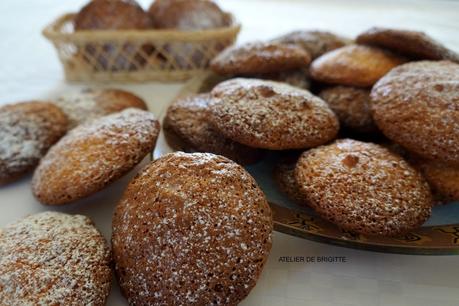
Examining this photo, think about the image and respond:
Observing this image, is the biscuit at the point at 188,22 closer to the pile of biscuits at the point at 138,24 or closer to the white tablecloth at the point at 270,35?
the pile of biscuits at the point at 138,24

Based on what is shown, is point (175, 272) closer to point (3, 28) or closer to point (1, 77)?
point (1, 77)

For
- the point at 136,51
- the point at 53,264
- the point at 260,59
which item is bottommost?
the point at 53,264

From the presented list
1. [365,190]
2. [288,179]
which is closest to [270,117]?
[288,179]

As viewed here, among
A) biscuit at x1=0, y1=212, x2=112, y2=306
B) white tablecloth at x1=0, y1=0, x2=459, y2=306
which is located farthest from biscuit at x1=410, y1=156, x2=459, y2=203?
biscuit at x1=0, y1=212, x2=112, y2=306

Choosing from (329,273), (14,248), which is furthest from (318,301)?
(14,248)

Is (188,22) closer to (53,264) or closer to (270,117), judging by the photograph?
(270,117)
